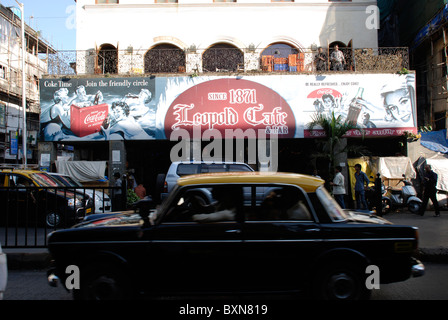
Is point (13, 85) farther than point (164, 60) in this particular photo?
Yes

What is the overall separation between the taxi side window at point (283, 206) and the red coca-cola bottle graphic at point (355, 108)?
11.8m

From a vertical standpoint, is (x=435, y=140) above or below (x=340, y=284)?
above

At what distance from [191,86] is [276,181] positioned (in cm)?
1160

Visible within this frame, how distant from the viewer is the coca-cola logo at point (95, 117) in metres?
14.7

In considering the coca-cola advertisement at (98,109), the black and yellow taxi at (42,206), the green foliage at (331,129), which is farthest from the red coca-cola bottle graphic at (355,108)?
the black and yellow taxi at (42,206)

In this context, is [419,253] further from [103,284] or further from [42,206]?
[42,206]

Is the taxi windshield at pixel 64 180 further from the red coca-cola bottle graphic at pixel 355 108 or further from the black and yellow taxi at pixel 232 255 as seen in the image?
the red coca-cola bottle graphic at pixel 355 108

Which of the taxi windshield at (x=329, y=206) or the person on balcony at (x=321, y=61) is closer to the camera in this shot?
the taxi windshield at (x=329, y=206)

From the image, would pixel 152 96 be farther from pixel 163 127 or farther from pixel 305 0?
pixel 305 0

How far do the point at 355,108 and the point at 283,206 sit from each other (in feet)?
39.9

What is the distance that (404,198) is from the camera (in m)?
11.9

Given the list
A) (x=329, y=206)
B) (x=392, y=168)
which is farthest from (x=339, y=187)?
(x=329, y=206)

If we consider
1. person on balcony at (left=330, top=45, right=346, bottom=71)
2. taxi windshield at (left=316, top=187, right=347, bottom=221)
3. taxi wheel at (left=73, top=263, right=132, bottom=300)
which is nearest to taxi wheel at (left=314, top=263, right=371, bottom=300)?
taxi windshield at (left=316, top=187, right=347, bottom=221)
